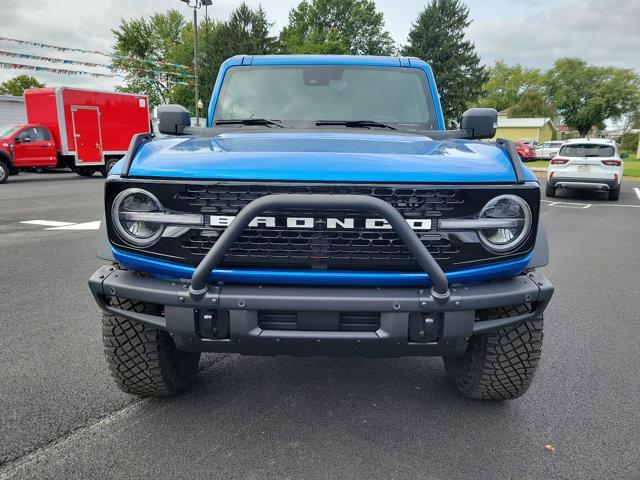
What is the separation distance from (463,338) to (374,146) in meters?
0.95

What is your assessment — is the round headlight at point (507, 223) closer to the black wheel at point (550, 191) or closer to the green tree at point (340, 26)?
the black wheel at point (550, 191)

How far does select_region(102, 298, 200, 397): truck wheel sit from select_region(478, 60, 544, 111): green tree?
9300 cm

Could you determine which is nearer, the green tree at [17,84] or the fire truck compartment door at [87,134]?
the fire truck compartment door at [87,134]

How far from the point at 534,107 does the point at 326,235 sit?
88308 millimetres

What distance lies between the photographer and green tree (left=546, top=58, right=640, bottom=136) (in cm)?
7331

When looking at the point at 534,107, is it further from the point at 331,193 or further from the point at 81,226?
the point at 331,193

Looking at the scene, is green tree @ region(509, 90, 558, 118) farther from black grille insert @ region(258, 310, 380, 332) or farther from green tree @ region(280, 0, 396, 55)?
black grille insert @ region(258, 310, 380, 332)

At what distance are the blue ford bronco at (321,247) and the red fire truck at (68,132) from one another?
51.3ft

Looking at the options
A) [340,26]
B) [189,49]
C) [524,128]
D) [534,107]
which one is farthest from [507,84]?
[189,49]

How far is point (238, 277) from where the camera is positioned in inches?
78.6

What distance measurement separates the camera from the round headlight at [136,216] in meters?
2.05

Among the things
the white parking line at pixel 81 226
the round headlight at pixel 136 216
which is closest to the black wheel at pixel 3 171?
the white parking line at pixel 81 226

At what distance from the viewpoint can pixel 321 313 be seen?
1948mm

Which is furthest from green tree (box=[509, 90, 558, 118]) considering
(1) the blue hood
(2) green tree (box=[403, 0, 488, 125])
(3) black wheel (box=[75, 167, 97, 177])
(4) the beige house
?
(1) the blue hood
